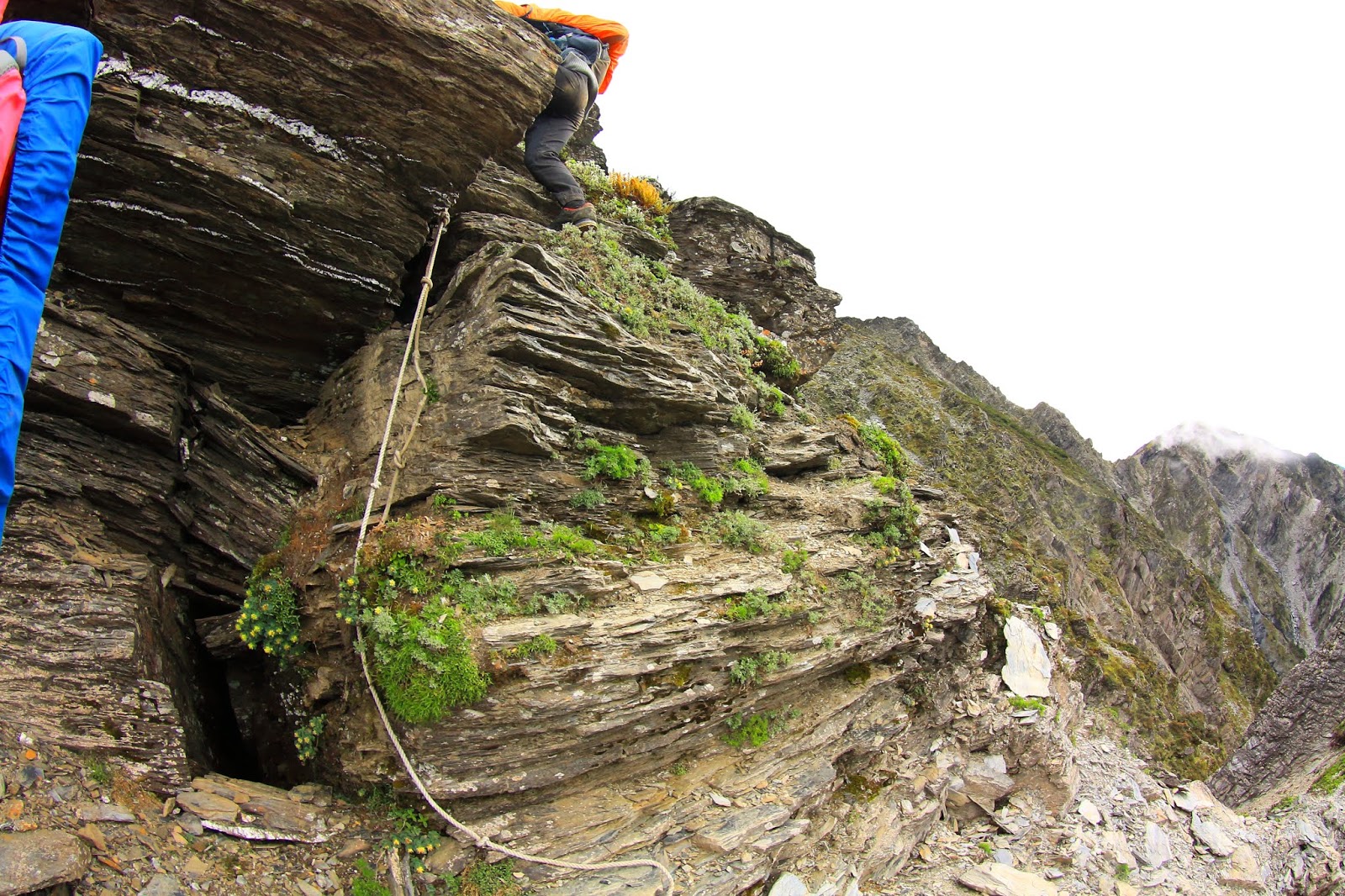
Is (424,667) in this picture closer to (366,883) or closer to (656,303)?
(366,883)

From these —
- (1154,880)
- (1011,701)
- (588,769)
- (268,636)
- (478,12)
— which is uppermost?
(478,12)

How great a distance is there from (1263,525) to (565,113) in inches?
3824

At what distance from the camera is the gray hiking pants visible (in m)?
10.9

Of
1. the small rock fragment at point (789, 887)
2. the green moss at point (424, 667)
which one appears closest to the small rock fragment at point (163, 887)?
the green moss at point (424, 667)

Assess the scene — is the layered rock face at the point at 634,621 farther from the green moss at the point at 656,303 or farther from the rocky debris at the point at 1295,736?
the rocky debris at the point at 1295,736

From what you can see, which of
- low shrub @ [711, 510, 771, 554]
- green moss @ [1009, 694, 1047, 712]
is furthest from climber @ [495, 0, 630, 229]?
green moss @ [1009, 694, 1047, 712]

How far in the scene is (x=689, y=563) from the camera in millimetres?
8102

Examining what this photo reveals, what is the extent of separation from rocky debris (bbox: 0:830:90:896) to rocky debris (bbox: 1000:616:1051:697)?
13.1 meters

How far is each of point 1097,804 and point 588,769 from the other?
11.0 m

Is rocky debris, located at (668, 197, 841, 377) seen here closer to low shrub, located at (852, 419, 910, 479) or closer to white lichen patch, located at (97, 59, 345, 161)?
low shrub, located at (852, 419, 910, 479)

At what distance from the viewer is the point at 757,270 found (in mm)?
14945

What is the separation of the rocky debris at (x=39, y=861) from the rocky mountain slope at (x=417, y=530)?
0.14 meters

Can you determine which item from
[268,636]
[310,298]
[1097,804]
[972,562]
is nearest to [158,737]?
[268,636]

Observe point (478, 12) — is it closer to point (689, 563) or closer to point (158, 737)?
point (689, 563)
